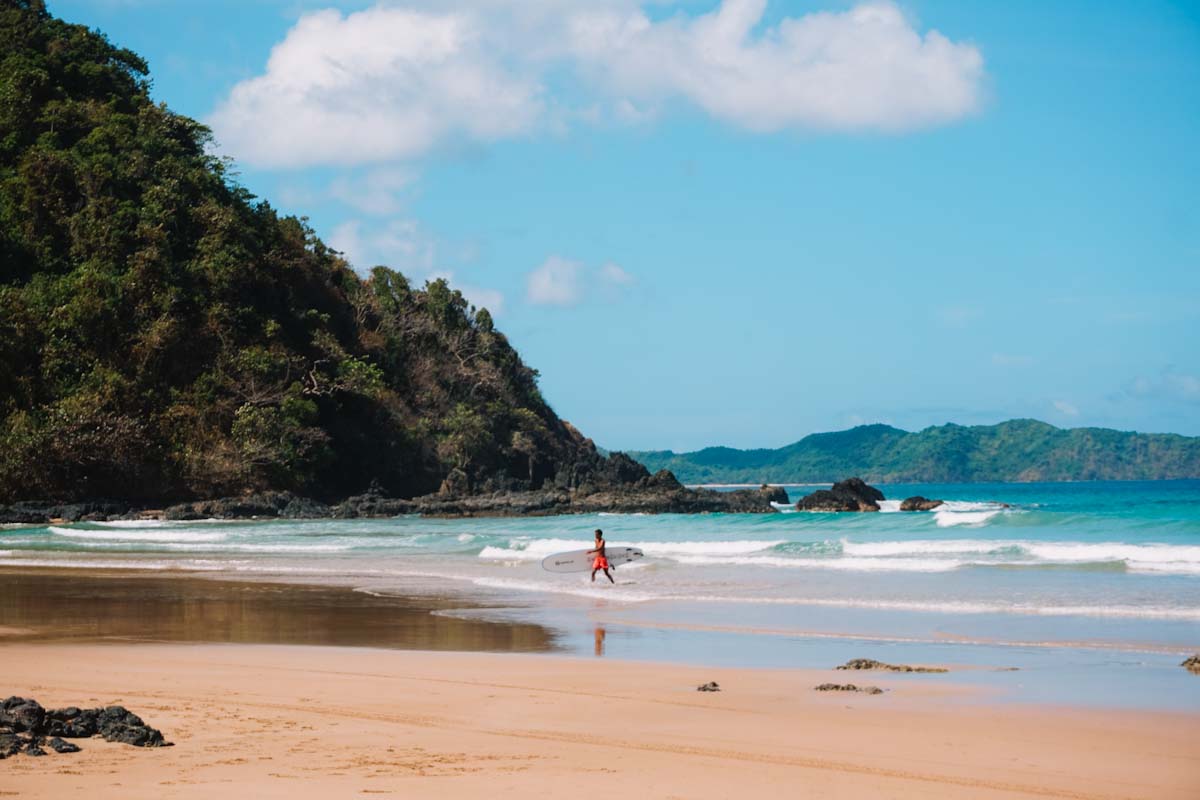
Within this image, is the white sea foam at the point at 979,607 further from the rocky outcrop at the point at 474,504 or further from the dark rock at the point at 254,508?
the dark rock at the point at 254,508

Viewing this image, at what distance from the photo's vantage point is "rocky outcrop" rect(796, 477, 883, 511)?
163 ft

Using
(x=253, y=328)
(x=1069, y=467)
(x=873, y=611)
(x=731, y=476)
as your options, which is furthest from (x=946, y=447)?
(x=873, y=611)

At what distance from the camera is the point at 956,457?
15625 centimetres

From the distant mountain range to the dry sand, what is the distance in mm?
148175

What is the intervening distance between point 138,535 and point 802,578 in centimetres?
2279

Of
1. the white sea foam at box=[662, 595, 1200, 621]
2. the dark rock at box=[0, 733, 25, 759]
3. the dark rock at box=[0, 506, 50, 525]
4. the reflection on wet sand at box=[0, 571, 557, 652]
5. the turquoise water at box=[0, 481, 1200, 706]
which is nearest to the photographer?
the dark rock at box=[0, 733, 25, 759]

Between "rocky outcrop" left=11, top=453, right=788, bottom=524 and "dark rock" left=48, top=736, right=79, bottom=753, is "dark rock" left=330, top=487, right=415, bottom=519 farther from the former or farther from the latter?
"dark rock" left=48, top=736, right=79, bottom=753

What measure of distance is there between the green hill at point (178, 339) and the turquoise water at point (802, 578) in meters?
8.02

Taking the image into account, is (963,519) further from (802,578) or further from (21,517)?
(21,517)

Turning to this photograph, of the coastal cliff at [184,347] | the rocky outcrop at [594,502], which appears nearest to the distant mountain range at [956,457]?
the coastal cliff at [184,347]

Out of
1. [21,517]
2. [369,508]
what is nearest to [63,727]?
[21,517]

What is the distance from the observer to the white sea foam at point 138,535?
32.9 m

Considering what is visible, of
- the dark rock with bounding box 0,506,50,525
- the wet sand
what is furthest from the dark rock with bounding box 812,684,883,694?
the dark rock with bounding box 0,506,50,525

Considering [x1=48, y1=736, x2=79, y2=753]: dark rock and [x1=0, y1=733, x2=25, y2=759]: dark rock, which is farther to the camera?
[x1=48, y1=736, x2=79, y2=753]: dark rock
